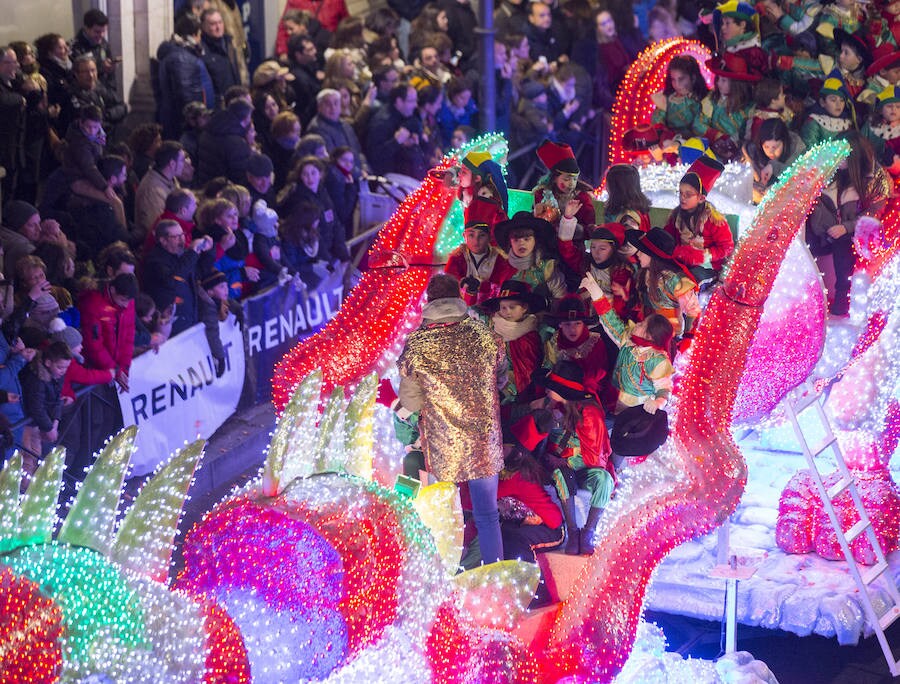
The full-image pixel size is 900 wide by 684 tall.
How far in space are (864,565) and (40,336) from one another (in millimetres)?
4233

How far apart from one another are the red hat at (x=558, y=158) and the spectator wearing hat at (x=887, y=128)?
206cm

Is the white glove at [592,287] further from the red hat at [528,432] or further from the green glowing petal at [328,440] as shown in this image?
the green glowing petal at [328,440]

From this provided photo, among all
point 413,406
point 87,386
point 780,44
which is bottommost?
point 87,386

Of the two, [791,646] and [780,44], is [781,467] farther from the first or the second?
[780,44]

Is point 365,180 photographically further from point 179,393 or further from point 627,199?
point 627,199

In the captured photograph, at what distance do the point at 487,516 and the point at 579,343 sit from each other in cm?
102

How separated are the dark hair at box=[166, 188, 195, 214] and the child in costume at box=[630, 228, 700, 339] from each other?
3.05 meters

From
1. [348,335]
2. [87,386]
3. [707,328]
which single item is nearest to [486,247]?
[348,335]

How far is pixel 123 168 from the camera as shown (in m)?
9.06

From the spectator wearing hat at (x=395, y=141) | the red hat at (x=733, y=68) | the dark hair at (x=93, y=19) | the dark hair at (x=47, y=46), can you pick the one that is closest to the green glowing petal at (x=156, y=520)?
the red hat at (x=733, y=68)

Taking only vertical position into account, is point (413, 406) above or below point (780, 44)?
below

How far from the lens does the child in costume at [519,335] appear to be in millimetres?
7117

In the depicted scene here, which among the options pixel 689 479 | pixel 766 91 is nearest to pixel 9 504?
pixel 689 479

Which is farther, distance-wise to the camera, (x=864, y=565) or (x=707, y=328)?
(x=864, y=565)
